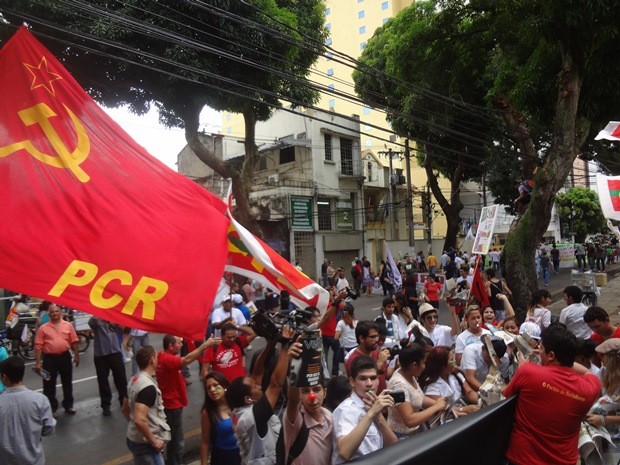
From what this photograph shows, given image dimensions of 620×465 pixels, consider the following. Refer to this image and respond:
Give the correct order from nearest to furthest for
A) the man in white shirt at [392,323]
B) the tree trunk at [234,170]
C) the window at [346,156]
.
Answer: the man in white shirt at [392,323]
the tree trunk at [234,170]
the window at [346,156]

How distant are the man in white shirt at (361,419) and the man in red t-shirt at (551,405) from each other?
1021 mm

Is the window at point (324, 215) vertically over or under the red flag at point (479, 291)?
over

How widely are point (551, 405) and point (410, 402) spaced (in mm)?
987

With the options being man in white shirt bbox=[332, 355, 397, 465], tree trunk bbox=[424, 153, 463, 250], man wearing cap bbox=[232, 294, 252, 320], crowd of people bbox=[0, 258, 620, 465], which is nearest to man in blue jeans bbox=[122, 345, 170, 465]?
crowd of people bbox=[0, 258, 620, 465]

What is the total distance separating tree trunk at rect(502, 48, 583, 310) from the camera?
10.0 meters

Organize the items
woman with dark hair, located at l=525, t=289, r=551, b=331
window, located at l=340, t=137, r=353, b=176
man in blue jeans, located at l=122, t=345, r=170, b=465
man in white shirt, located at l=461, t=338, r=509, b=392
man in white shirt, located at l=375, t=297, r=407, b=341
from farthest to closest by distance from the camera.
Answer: window, located at l=340, t=137, r=353, b=176 < man in white shirt, located at l=375, t=297, r=407, b=341 < woman with dark hair, located at l=525, t=289, r=551, b=331 < man in white shirt, located at l=461, t=338, r=509, b=392 < man in blue jeans, located at l=122, t=345, r=170, b=465

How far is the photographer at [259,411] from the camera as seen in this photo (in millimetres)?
3061

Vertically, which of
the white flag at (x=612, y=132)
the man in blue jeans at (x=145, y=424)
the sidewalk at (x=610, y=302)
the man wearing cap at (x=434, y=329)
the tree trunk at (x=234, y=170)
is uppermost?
the tree trunk at (x=234, y=170)

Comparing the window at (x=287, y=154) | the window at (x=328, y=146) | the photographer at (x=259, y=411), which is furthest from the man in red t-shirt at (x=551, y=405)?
the window at (x=328, y=146)

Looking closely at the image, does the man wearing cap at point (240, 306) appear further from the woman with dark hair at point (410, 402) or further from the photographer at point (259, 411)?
the woman with dark hair at point (410, 402)

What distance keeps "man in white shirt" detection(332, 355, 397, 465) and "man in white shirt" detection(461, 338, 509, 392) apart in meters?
2.07

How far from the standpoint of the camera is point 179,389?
5.19 m

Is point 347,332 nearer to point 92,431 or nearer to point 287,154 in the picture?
point 92,431

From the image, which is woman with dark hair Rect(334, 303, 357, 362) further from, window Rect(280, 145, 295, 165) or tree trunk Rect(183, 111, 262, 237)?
window Rect(280, 145, 295, 165)
